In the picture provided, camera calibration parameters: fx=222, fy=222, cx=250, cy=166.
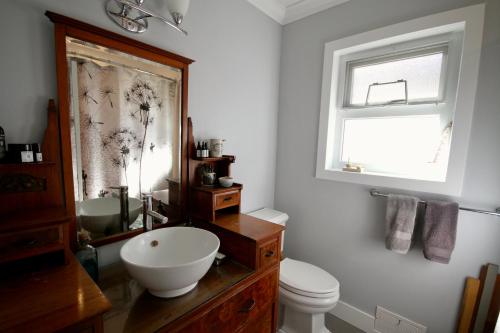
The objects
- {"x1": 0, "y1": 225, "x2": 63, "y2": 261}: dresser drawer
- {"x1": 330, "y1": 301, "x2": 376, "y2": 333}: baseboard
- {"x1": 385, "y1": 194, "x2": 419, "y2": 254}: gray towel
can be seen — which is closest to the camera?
{"x1": 0, "y1": 225, "x2": 63, "y2": 261}: dresser drawer

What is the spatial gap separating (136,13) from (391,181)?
175 centimetres

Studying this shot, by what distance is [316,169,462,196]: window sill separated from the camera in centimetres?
131

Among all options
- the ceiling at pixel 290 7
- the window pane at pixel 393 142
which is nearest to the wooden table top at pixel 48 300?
the window pane at pixel 393 142

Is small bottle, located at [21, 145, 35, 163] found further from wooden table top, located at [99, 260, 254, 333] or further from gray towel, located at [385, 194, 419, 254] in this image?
Result: gray towel, located at [385, 194, 419, 254]

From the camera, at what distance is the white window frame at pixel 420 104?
1.21 m

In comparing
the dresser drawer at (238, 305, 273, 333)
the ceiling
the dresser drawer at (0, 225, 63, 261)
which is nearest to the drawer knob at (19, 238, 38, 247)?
the dresser drawer at (0, 225, 63, 261)

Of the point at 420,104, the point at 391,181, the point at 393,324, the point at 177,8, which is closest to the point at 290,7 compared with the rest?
the point at 177,8

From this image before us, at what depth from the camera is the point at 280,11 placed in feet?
5.92

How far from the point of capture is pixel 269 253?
1.14 metres

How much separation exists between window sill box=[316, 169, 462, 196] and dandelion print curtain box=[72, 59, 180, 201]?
3.82 feet

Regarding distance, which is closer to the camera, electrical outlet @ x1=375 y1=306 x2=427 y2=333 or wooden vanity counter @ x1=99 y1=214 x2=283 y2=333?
wooden vanity counter @ x1=99 y1=214 x2=283 y2=333

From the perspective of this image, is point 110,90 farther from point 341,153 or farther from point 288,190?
point 341,153

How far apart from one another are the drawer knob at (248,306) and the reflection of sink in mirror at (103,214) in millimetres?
690

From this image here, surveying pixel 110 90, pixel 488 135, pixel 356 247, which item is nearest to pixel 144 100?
pixel 110 90
